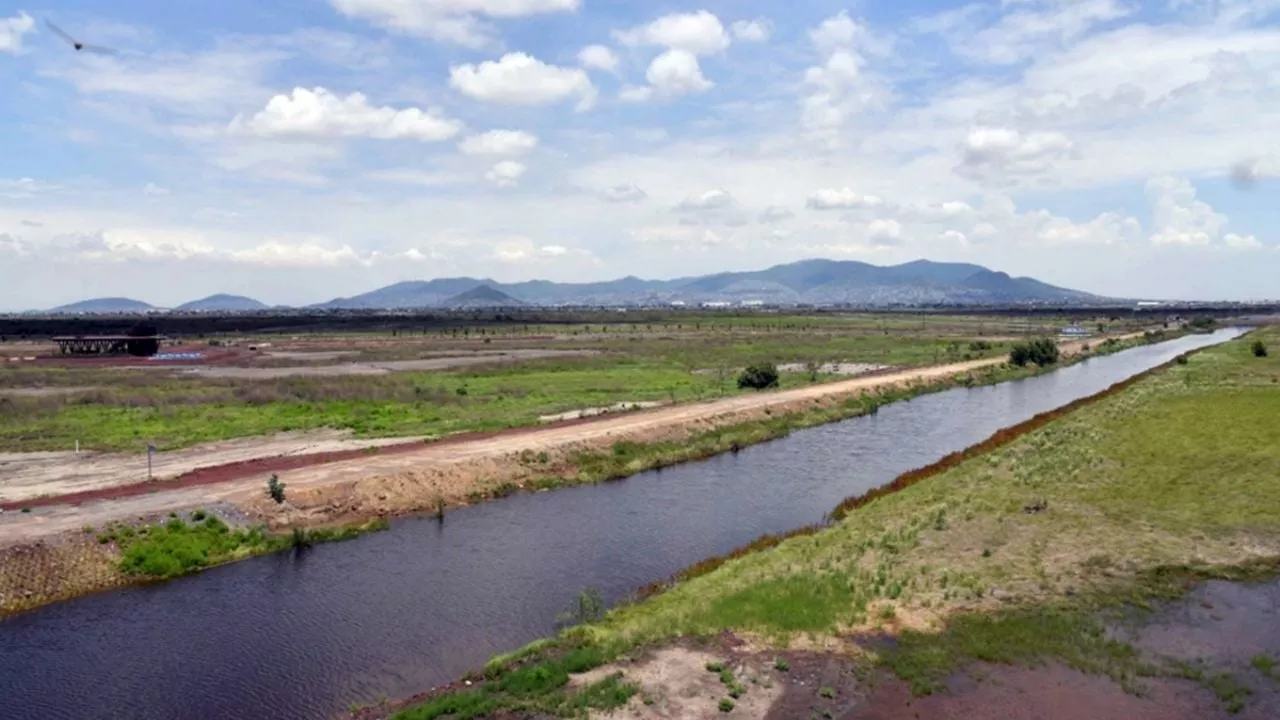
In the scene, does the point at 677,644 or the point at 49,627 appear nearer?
the point at 677,644

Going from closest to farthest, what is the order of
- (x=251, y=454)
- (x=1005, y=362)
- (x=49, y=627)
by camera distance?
(x=49, y=627)
(x=251, y=454)
(x=1005, y=362)

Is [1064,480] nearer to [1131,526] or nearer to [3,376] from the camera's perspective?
[1131,526]

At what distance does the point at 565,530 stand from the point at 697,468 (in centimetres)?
1321

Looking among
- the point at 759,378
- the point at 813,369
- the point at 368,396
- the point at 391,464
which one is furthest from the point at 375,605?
the point at 813,369

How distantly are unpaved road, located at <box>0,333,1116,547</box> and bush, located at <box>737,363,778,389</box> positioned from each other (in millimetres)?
4409

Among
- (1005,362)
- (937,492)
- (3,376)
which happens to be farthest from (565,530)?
(1005,362)

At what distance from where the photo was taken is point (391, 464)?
38.0 m

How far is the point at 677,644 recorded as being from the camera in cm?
1952

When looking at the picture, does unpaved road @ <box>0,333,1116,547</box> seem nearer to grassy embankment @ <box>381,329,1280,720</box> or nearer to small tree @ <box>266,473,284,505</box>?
small tree @ <box>266,473,284,505</box>

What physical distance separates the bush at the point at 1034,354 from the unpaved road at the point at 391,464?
38834mm

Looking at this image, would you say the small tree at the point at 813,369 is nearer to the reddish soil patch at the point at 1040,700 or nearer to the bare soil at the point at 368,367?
the bare soil at the point at 368,367

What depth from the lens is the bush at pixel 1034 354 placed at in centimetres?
9400

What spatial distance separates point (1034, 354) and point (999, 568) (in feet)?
258

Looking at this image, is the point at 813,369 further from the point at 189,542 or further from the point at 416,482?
the point at 189,542
